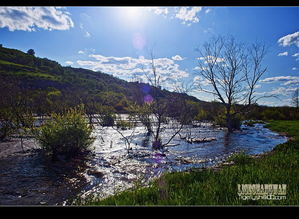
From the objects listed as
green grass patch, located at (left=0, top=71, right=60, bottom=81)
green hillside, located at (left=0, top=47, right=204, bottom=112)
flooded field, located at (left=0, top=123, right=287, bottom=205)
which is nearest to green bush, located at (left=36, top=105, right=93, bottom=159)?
flooded field, located at (left=0, top=123, right=287, bottom=205)

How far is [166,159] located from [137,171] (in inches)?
77.0

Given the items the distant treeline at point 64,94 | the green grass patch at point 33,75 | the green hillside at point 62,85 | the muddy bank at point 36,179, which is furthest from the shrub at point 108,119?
the muddy bank at point 36,179

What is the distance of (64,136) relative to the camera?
6.80 meters

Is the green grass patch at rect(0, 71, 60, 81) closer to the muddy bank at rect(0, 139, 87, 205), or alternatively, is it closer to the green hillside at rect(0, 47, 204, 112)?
the green hillside at rect(0, 47, 204, 112)

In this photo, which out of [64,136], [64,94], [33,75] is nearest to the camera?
[64,136]

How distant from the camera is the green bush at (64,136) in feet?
22.1

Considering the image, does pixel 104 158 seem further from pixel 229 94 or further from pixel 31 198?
pixel 229 94

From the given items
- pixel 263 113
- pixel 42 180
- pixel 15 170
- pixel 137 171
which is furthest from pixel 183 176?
pixel 263 113

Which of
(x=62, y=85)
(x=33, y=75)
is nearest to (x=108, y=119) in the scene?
(x=33, y=75)

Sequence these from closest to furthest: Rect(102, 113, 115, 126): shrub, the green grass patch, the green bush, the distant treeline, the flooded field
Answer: the flooded field < the green bush < the distant treeline < the green grass patch < Rect(102, 113, 115, 126): shrub

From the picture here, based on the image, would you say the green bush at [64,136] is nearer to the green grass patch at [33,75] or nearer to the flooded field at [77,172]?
the flooded field at [77,172]

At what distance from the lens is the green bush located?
6.73m

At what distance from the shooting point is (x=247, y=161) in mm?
6129

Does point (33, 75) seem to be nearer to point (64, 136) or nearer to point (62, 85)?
point (62, 85)
